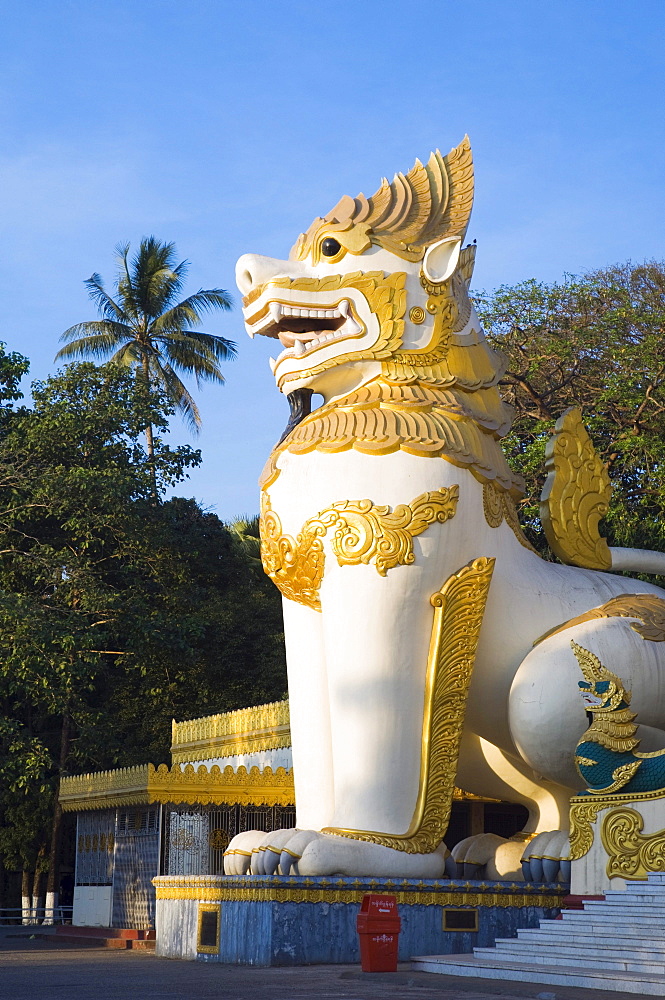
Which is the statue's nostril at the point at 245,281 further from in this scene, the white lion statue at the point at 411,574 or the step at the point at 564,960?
the step at the point at 564,960

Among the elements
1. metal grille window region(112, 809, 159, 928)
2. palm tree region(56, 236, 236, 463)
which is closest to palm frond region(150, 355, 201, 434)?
palm tree region(56, 236, 236, 463)

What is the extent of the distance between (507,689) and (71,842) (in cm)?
1770

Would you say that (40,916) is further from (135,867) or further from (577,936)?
(577,936)

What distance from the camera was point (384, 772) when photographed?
9.01 meters

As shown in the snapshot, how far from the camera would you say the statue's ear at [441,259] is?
10.1m

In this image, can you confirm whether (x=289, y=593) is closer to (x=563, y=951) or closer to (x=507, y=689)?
(x=507, y=689)

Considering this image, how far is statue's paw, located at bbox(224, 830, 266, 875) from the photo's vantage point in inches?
363

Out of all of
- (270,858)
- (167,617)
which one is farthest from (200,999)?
(167,617)

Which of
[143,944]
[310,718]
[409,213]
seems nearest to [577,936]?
[310,718]

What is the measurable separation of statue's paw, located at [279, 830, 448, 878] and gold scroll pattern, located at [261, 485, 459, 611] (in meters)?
1.81

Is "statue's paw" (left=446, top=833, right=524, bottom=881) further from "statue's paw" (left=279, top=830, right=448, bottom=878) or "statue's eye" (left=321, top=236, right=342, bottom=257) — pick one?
"statue's eye" (left=321, top=236, right=342, bottom=257)

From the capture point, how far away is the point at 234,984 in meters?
7.30

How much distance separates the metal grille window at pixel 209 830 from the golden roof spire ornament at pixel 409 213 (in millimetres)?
6173

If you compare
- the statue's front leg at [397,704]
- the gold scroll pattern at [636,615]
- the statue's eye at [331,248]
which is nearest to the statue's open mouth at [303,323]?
the statue's eye at [331,248]
